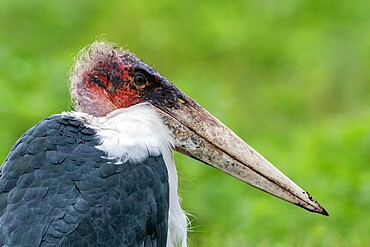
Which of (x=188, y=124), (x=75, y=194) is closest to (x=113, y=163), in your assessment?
(x=75, y=194)

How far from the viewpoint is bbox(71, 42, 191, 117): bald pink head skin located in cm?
692

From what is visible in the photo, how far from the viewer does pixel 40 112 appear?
10906 millimetres

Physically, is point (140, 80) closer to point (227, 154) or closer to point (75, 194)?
point (227, 154)

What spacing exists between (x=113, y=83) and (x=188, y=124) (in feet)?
1.52

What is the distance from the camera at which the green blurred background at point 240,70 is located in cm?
1079

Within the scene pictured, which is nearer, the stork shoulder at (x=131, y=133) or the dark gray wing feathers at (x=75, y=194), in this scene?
the dark gray wing feathers at (x=75, y=194)

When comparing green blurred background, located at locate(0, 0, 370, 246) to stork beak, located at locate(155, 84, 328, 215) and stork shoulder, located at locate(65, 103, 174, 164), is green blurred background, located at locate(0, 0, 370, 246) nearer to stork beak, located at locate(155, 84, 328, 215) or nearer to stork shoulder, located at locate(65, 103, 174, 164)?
stork beak, located at locate(155, 84, 328, 215)

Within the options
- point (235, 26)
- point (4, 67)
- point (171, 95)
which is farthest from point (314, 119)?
point (171, 95)

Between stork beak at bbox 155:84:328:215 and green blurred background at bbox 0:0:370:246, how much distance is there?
11.0 feet

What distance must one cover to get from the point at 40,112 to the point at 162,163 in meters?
4.53

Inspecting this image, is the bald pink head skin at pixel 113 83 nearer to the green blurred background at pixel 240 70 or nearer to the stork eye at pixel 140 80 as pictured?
the stork eye at pixel 140 80

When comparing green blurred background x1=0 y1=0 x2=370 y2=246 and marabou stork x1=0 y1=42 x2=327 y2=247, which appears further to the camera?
green blurred background x1=0 y1=0 x2=370 y2=246

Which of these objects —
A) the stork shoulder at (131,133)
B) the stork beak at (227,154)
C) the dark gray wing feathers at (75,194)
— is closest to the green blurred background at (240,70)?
the stork beak at (227,154)

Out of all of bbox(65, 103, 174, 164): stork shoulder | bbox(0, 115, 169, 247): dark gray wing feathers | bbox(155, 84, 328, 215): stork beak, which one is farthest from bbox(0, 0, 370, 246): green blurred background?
bbox(0, 115, 169, 247): dark gray wing feathers
